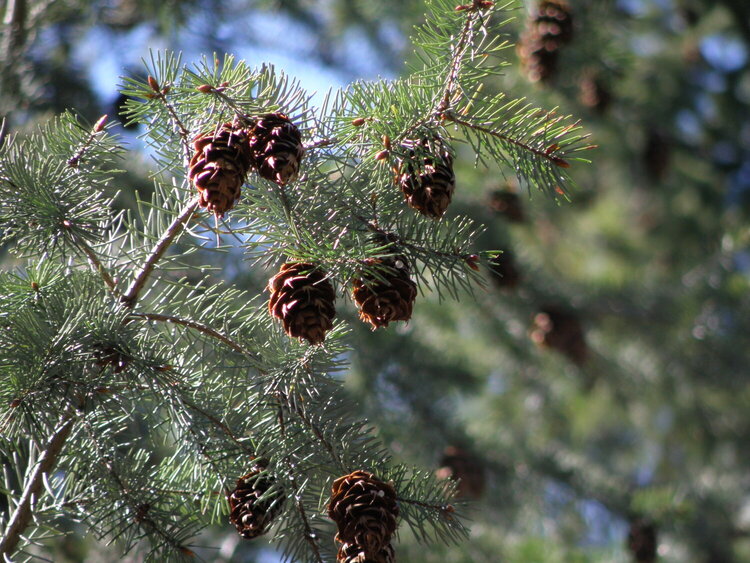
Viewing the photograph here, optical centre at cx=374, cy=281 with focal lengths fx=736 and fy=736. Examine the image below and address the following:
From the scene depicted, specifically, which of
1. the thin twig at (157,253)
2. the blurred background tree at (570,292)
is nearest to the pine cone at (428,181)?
the thin twig at (157,253)

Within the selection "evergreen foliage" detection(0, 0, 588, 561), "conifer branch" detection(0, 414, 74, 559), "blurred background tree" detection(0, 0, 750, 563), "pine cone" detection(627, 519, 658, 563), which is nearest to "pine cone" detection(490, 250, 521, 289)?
"blurred background tree" detection(0, 0, 750, 563)

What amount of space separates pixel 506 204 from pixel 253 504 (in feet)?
5.18

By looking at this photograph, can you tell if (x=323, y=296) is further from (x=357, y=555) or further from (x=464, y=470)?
(x=464, y=470)

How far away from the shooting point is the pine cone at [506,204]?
2195 millimetres

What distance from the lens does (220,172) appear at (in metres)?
0.75

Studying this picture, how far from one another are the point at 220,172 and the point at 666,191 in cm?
326

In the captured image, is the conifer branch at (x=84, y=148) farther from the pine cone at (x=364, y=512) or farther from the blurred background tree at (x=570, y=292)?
the blurred background tree at (x=570, y=292)

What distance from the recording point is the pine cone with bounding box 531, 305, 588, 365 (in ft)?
7.40

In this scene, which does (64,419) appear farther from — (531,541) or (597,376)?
(597,376)

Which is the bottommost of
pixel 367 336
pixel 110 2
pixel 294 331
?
pixel 294 331

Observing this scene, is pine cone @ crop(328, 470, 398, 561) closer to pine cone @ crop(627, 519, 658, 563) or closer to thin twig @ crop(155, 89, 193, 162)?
thin twig @ crop(155, 89, 193, 162)

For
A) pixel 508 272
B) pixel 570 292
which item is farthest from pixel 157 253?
pixel 570 292

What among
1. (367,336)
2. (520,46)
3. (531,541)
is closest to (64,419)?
(367,336)

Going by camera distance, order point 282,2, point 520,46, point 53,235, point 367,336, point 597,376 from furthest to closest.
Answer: point 597,376 → point 282,2 → point 520,46 → point 367,336 → point 53,235
